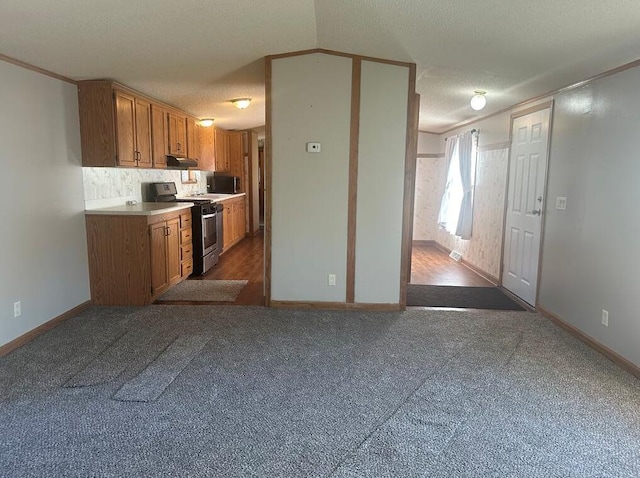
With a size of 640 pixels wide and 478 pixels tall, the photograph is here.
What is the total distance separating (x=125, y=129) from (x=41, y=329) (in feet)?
6.67

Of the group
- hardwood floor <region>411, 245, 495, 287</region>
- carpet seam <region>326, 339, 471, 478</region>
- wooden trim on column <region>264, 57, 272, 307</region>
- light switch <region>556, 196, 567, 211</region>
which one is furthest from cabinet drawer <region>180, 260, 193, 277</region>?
light switch <region>556, 196, 567, 211</region>

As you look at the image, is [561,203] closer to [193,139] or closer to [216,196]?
[193,139]

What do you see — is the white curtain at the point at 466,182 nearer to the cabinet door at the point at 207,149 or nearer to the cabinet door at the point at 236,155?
the cabinet door at the point at 207,149

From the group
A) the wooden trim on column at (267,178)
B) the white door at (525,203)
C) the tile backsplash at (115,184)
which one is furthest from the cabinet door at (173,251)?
the white door at (525,203)

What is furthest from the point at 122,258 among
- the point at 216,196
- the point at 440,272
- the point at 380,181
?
the point at 440,272

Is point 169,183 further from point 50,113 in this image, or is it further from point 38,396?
point 38,396

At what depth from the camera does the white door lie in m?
4.46

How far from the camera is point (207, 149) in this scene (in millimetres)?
7445

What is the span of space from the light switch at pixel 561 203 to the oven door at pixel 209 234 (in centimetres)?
413

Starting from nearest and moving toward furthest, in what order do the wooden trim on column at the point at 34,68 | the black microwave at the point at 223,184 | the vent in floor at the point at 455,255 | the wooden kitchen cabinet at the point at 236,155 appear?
1. the wooden trim on column at the point at 34,68
2. the vent in floor at the point at 455,255
3. the black microwave at the point at 223,184
4. the wooden kitchen cabinet at the point at 236,155

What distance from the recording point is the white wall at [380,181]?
13.6 feet

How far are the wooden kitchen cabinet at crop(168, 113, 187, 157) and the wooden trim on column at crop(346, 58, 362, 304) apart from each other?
2.69 m

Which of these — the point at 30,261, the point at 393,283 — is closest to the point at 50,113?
the point at 30,261

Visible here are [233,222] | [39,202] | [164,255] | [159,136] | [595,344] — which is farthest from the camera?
[233,222]
